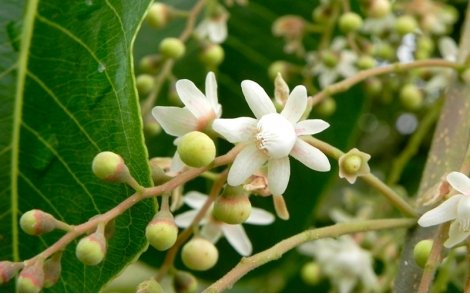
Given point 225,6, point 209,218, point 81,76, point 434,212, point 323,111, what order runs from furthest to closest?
1. point 225,6
2. point 323,111
3. point 209,218
4. point 81,76
5. point 434,212

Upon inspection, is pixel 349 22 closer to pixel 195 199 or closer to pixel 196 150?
pixel 195 199

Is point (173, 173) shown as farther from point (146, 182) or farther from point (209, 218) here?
point (209, 218)

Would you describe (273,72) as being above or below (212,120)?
below

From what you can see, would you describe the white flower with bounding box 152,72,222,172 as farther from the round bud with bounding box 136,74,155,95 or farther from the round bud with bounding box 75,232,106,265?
the round bud with bounding box 136,74,155,95

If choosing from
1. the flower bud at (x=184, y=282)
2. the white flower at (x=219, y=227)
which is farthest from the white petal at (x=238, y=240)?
the flower bud at (x=184, y=282)

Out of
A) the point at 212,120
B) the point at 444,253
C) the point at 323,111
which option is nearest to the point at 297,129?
the point at 212,120

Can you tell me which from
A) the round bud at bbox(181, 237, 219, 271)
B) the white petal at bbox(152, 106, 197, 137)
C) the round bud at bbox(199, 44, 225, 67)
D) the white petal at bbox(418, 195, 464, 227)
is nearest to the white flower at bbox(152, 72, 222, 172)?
the white petal at bbox(152, 106, 197, 137)
